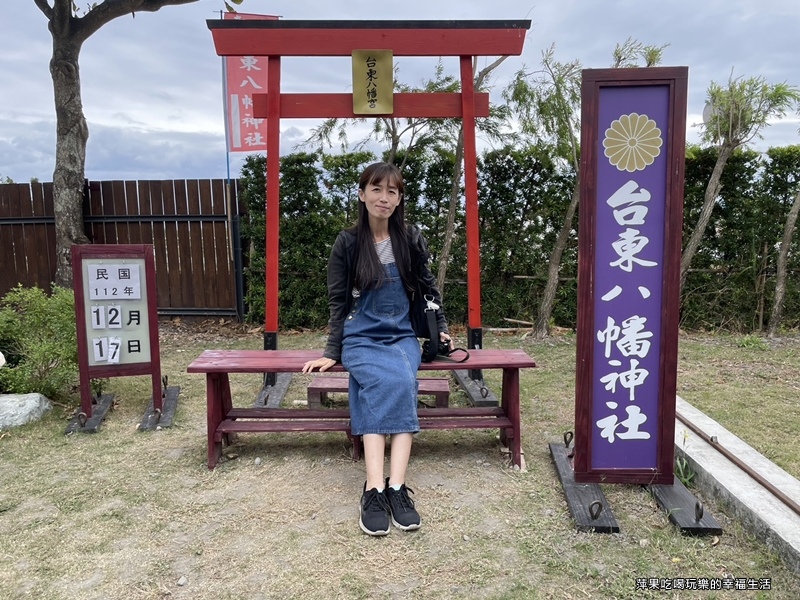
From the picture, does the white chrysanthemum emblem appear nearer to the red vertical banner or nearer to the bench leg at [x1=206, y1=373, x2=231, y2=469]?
the bench leg at [x1=206, y1=373, x2=231, y2=469]

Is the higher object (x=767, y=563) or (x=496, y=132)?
(x=496, y=132)

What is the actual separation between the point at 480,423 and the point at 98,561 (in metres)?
1.88

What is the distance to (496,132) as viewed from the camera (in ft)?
20.7

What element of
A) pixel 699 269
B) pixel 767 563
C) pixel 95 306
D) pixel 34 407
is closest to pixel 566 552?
pixel 767 563

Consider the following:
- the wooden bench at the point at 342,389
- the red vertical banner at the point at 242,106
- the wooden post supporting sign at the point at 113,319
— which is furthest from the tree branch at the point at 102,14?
the wooden bench at the point at 342,389

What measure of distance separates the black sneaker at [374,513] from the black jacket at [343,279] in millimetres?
766

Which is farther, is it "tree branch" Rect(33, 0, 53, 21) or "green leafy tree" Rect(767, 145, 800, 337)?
"tree branch" Rect(33, 0, 53, 21)

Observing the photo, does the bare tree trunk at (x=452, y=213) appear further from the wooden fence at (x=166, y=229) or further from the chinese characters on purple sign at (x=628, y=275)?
the chinese characters on purple sign at (x=628, y=275)

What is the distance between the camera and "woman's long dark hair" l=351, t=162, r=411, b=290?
282cm

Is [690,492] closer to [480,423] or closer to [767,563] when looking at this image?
[767,563]

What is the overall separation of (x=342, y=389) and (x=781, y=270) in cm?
537

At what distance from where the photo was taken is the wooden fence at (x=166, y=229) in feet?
24.5

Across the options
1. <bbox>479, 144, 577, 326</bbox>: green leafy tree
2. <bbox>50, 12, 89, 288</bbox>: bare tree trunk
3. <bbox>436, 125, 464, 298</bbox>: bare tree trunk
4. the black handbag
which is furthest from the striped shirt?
<bbox>50, 12, 89, 288</bbox>: bare tree trunk

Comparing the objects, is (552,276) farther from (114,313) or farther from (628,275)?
(114,313)
